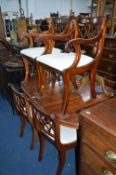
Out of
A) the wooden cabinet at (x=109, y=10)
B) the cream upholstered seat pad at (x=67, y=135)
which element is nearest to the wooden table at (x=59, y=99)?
the cream upholstered seat pad at (x=67, y=135)

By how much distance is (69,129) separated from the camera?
1.48m

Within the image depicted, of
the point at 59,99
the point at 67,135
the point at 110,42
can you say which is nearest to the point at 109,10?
the point at 110,42

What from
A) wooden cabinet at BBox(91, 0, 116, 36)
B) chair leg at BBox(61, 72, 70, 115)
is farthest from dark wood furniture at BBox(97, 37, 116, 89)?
chair leg at BBox(61, 72, 70, 115)

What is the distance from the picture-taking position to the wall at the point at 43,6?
470cm

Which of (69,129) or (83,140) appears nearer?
(83,140)

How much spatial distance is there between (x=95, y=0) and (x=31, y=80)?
2.13m

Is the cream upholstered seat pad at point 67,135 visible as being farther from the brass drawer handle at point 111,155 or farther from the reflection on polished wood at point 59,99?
the brass drawer handle at point 111,155

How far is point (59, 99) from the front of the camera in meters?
1.85

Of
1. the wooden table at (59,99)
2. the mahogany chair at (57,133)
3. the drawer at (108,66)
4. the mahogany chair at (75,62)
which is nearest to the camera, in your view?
the mahogany chair at (57,133)

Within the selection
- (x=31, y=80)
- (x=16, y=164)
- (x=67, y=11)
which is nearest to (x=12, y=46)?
(x=31, y=80)

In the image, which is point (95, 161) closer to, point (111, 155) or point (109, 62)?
point (111, 155)

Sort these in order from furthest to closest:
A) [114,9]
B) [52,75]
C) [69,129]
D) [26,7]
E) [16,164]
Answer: [26,7] → [114,9] → [52,75] → [16,164] → [69,129]

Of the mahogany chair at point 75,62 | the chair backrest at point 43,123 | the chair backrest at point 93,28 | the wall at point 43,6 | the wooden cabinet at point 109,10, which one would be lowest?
the chair backrest at point 43,123

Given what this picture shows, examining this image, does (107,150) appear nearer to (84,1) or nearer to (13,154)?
(13,154)
